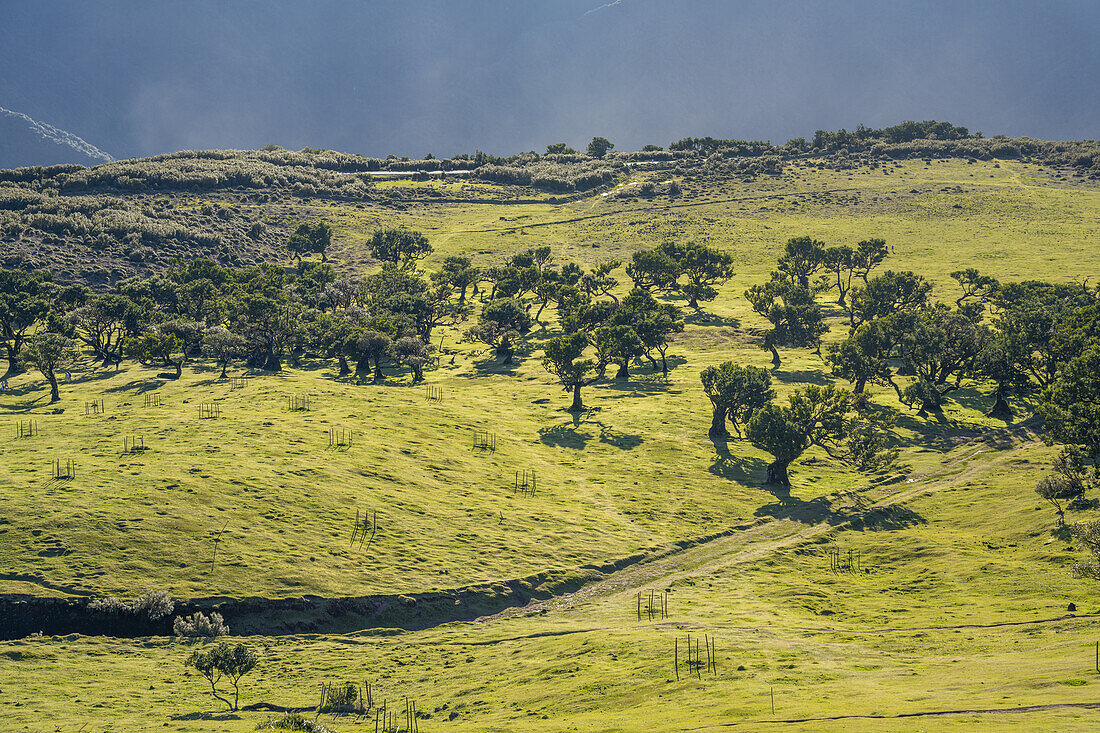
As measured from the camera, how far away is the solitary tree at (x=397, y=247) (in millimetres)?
183625

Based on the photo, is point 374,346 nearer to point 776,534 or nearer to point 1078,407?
point 776,534

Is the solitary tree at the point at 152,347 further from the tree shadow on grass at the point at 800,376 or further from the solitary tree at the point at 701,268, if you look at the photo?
the solitary tree at the point at 701,268

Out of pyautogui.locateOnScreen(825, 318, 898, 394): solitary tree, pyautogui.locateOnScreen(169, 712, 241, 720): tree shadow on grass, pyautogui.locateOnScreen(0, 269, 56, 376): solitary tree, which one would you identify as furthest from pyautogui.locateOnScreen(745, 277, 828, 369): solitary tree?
pyautogui.locateOnScreen(0, 269, 56, 376): solitary tree

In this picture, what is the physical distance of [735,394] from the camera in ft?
296

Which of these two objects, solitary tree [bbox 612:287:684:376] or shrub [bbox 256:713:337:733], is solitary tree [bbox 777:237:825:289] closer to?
solitary tree [bbox 612:287:684:376]

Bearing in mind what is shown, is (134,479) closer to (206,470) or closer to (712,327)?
(206,470)

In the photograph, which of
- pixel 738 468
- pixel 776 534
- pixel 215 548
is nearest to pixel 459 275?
pixel 738 468

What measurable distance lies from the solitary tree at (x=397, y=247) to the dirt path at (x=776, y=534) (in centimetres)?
12911

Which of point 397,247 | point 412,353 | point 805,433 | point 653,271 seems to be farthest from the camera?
point 397,247

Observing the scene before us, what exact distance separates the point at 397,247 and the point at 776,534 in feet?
451

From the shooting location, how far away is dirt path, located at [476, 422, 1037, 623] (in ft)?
194

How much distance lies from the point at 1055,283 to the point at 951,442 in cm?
7415

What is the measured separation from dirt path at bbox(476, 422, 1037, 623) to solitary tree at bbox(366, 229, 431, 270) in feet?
424

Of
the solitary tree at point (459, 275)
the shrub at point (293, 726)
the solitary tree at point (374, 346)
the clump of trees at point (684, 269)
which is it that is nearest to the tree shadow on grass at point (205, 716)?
the shrub at point (293, 726)
